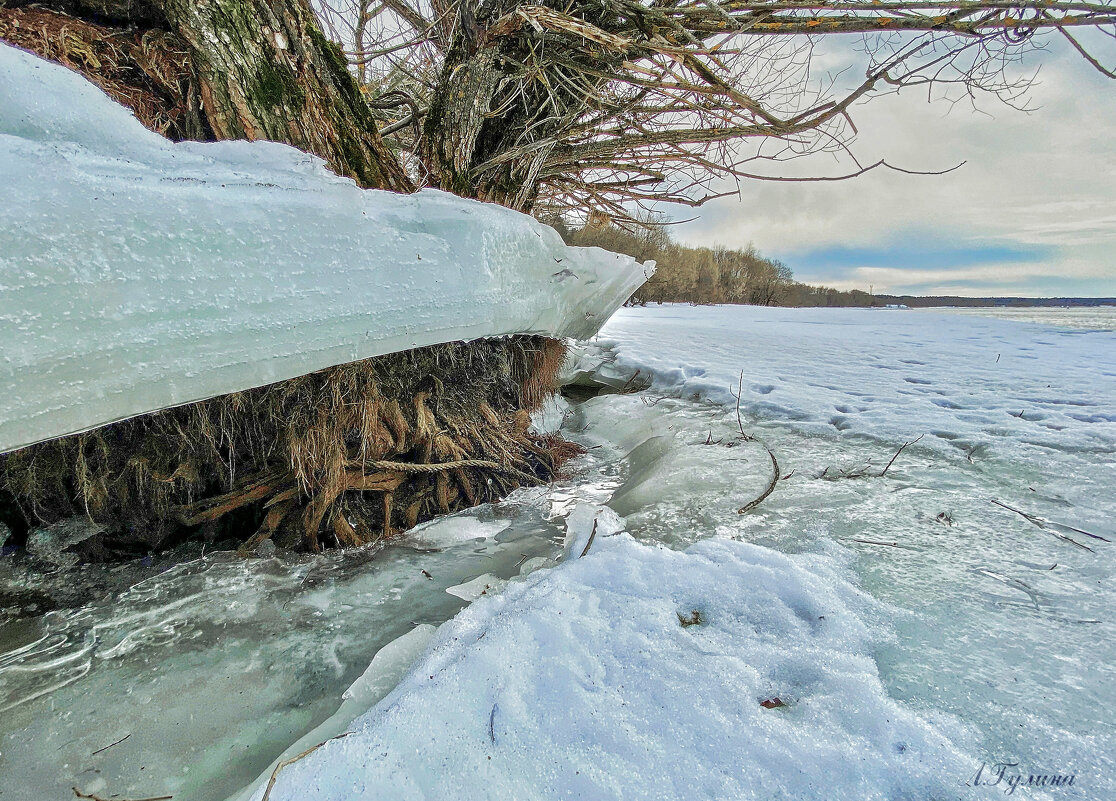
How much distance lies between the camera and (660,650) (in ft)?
3.41

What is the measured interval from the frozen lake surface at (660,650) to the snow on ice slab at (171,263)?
2.45ft

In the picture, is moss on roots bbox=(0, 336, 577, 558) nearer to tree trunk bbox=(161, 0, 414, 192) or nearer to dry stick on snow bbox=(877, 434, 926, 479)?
tree trunk bbox=(161, 0, 414, 192)

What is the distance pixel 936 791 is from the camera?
72 cm

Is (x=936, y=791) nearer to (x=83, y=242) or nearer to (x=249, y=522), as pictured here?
(x=83, y=242)

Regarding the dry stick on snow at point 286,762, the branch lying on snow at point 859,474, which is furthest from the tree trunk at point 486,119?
the dry stick on snow at point 286,762

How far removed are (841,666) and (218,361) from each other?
5.44 feet

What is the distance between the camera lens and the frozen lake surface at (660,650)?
0.80m

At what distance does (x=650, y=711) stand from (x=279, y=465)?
1712mm

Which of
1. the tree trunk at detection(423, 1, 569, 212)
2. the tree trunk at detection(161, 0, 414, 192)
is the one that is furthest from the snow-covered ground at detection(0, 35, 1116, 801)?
the tree trunk at detection(423, 1, 569, 212)

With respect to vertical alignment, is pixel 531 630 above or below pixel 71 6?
below

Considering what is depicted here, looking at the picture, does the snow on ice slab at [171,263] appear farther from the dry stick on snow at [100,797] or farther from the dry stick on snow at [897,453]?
the dry stick on snow at [897,453]

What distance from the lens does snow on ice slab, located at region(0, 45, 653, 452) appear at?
917 millimetres

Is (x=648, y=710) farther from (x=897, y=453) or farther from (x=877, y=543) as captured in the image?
(x=897, y=453)

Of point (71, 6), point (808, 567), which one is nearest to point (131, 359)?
point (71, 6)
